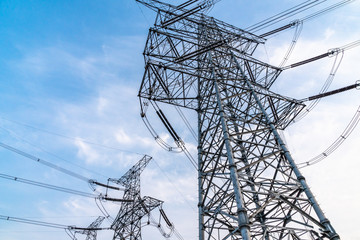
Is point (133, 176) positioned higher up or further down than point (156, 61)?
higher up

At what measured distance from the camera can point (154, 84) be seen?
9719mm

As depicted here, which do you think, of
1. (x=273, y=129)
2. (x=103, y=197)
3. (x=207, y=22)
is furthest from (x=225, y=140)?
(x=103, y=197)

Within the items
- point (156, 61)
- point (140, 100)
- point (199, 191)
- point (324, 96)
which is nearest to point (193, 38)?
point (156, 61)

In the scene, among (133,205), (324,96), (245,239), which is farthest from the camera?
(133,205)

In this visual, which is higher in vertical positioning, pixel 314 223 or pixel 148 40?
pixel 148 40

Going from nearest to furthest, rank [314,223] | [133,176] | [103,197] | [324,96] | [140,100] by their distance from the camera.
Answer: [314,223]
[324,96]
[140,100]
[103,197]
[133,176]

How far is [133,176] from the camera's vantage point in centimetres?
2406

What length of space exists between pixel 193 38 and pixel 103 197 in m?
19.7

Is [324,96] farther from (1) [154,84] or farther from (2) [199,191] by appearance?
(1) [154,84]

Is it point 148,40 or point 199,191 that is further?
point 148,40

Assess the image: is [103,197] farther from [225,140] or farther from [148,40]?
[225,140]

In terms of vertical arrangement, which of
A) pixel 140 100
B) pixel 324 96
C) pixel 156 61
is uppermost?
pixel 156 61

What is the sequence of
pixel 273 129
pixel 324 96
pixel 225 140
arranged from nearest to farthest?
pixel 225 140, pixel 273 129, pixel 324 96

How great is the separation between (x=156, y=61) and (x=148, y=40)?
1911mm
